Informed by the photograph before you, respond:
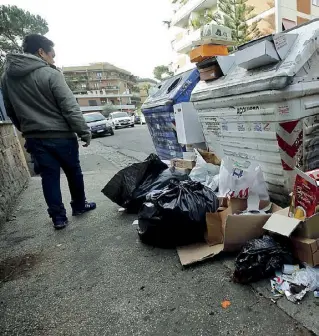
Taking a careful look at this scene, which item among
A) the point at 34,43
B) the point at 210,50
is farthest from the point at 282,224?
the point at 34,43

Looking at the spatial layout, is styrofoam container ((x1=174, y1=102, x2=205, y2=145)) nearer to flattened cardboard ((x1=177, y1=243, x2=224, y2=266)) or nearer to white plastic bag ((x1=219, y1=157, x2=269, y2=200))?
white plastic bag ((x1=219, y1=157, x2=269, y2=200))

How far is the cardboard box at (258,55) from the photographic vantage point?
192 cm

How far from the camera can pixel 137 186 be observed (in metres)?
2.72

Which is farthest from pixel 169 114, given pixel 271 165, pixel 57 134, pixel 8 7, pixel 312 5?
pixel 8 7

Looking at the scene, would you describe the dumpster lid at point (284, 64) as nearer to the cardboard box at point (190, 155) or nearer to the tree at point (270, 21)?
the cardboard box at point (190, 155)

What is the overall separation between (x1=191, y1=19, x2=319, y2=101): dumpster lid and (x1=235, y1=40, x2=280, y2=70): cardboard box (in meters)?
0.03

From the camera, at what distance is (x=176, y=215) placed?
189 centimetres

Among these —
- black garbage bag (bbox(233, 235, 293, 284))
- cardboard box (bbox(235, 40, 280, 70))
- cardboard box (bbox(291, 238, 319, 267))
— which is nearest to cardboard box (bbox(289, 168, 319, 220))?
cardboard box (bbox(291, 238, 319, 267))

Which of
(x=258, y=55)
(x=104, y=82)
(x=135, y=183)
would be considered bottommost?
(x=135, y=183)

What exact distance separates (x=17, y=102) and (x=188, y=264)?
2.11 meters

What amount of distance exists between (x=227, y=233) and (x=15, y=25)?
26.7 m

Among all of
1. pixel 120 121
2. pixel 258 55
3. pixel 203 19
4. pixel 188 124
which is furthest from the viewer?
pixel 120 121

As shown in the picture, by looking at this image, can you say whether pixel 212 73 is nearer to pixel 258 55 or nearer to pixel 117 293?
pixel 258 55

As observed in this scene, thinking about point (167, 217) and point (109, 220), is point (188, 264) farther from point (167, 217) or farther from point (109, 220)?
point (109, 220)
